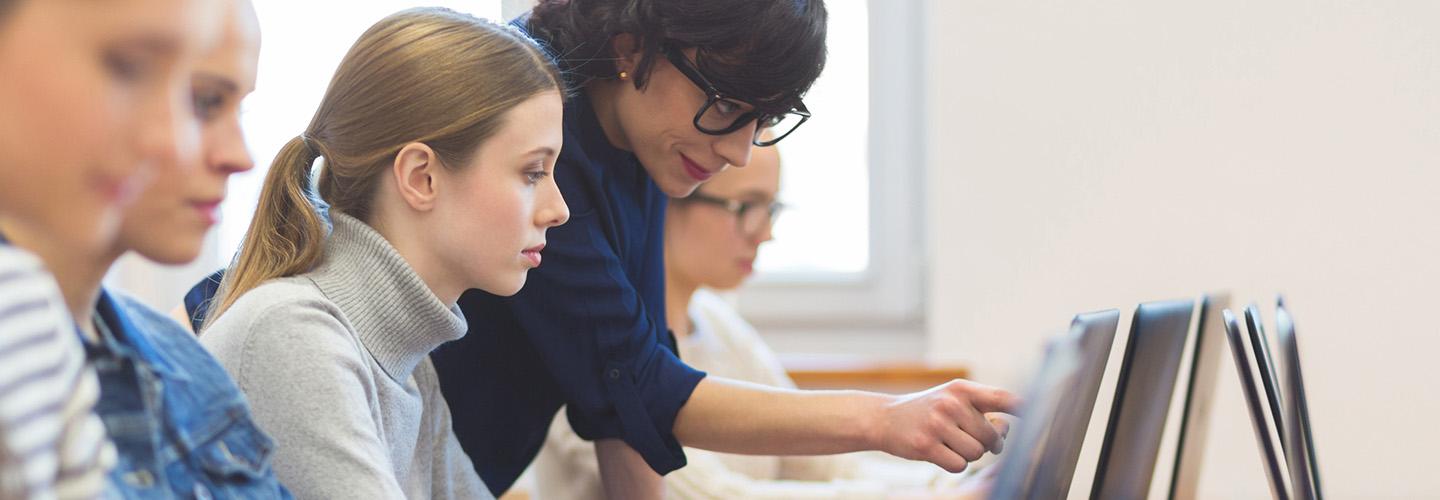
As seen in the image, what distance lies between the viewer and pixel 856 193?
3250mm

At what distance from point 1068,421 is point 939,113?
6.58ft

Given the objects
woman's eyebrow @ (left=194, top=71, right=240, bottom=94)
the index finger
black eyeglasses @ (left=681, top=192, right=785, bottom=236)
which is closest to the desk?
black eyeglasses @ (left=681, top=192, right=785, bottom=236)

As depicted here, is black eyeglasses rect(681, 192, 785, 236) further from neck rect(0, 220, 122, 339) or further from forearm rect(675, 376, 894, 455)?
neck rect(0, 220, 122, 339)

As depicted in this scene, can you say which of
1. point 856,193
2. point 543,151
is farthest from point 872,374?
point 543,151

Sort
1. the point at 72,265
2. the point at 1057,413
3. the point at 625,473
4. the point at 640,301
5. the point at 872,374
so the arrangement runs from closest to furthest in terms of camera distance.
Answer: the point at 72,265, the point at 1057,413, the point at 640,301, the point at 625,473, the point at 872,374

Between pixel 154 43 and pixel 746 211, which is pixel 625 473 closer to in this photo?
pixel 746 211

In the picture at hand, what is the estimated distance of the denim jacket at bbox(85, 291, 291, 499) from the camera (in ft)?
2.04

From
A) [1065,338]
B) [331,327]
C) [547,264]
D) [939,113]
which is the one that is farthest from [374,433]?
[939,113]

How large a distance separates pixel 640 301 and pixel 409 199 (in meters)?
0.30

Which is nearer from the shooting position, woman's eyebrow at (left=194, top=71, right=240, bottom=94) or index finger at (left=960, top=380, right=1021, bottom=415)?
woman's eyebrow at (left=194, top=71, right=240, bottom=94)

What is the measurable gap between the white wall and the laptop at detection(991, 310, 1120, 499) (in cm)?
186

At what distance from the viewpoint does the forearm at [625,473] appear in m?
1.47

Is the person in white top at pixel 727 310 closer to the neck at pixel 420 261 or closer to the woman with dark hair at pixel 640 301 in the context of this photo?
the woman with dark hair at pixel 640 301

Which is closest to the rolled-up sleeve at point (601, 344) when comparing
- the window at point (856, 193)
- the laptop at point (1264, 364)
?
the laptop at point (1264, 364)
